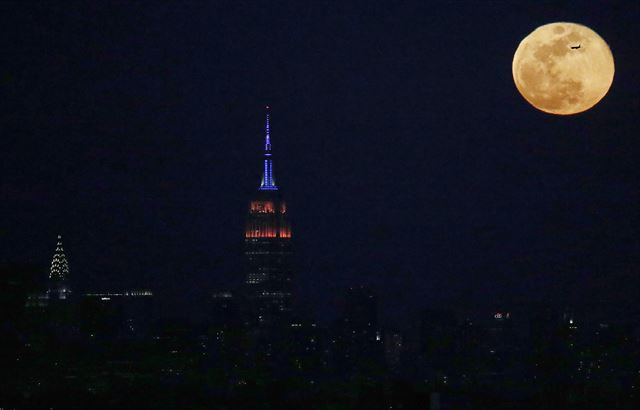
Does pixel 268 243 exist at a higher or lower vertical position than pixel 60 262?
higher

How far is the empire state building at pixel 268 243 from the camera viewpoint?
528 ft

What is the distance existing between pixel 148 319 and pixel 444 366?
77.4 feet

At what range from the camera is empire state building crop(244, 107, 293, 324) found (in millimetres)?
160875

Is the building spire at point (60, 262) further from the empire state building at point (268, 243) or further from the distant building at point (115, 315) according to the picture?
the empire state building at point (268, 243)

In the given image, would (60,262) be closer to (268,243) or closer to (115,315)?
(115,315)

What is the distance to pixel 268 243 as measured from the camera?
16712 cm

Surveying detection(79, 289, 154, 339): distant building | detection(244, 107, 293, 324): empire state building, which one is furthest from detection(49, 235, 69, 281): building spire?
detection(244, 107, 293, 324): empire state building

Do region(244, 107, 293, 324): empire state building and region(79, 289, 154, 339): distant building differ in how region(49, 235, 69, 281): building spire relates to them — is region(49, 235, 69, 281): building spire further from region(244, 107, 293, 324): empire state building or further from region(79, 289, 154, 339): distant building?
region(244, 107, 293, 324): empire state building

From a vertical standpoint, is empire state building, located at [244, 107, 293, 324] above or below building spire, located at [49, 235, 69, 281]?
above

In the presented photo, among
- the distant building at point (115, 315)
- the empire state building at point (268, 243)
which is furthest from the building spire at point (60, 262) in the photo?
the empire state building at point (268, 243)

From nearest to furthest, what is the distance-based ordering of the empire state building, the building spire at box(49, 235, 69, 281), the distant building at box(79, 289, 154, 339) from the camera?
the distant building at box(79, 289, 154, 339)
the building spire at box(49, 235, 69, 281)
the empire state building

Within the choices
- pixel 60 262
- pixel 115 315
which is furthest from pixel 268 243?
pixel 115 315

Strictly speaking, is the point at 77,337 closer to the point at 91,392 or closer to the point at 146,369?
the point at 146,369

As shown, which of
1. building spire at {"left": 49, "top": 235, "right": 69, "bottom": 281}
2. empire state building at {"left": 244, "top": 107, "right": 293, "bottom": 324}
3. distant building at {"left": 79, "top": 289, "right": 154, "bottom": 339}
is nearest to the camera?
distant building at {"left": 79, "top": 289, "right": 154, "bottom": 339}
